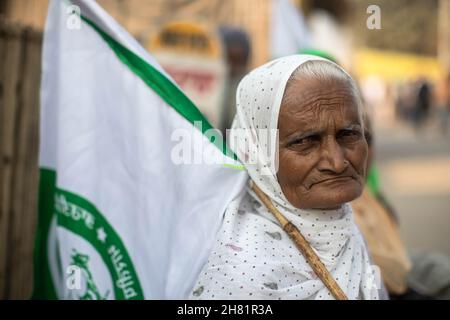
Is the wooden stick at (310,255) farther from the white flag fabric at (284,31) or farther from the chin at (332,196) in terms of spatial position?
the white flag fabric at (284,31)

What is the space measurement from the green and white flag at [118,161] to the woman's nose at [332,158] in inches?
15.1

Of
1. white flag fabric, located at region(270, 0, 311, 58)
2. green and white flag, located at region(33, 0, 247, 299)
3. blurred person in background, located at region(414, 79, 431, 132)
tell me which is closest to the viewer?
green and white flag, located at region(33, 0, 247, 299)

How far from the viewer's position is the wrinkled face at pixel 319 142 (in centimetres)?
157

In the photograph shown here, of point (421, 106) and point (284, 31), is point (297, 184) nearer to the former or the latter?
point (284, 31)

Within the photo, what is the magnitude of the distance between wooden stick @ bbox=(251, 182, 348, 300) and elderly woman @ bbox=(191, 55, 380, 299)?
0.02 metres

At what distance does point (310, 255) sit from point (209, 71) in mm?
4333

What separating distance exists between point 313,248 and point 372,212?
1.31m

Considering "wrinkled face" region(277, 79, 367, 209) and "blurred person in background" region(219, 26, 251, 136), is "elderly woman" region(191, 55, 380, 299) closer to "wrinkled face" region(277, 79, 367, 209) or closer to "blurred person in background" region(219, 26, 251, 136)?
"wrinkled face" region(277, 79, 367, 209)

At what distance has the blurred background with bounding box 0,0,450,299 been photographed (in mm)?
2854

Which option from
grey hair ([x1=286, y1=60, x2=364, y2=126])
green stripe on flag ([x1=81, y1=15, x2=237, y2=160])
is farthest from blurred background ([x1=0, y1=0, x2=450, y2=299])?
green stripe on flag ([x1=81, y1=15, x2=237, y2=160])

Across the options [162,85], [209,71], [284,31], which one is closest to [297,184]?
[162,85]

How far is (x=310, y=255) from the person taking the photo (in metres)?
1.63

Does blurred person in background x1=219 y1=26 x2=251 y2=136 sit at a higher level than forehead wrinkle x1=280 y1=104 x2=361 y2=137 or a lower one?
higher
